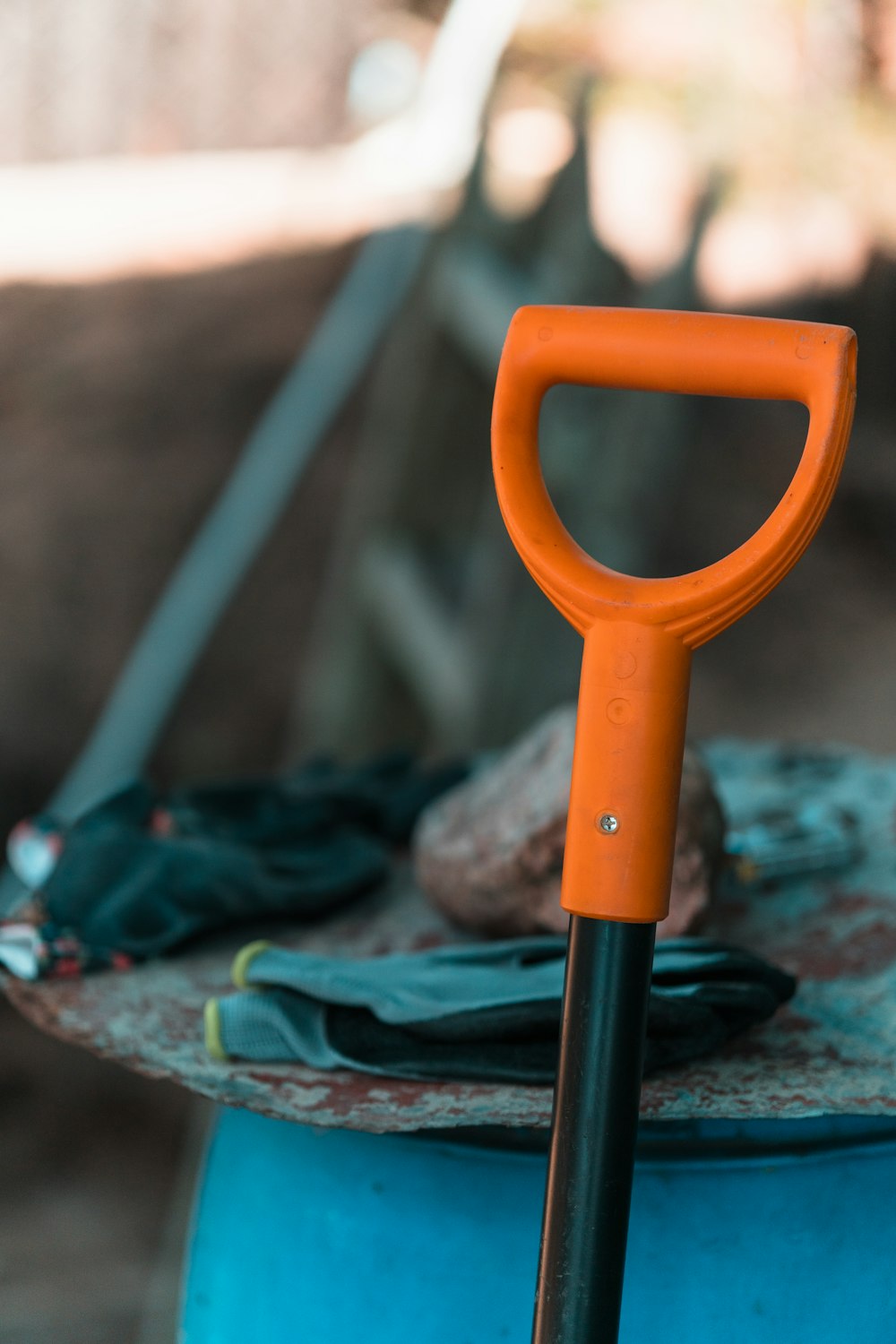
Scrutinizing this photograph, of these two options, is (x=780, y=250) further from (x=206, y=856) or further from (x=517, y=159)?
(x=206, y=856)

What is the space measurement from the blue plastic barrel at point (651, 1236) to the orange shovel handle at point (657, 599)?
241 millimetres

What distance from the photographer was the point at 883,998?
0.84 metres

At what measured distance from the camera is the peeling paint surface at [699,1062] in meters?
0.69

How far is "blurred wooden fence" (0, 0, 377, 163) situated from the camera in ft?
14.9

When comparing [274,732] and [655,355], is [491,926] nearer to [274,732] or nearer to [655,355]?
[655,355]

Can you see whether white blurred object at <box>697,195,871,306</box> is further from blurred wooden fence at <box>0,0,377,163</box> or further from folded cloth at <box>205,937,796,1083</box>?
blurred wooden fence at <box>0,0,377,163</box>

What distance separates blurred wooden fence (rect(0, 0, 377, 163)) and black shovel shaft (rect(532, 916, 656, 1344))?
475 cm

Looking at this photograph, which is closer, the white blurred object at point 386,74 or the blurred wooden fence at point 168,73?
the blurred wooden fence at point 168,73

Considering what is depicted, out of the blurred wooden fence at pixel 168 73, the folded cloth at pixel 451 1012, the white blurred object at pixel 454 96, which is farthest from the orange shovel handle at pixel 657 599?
the blurred wooden fence at pixel 168 73

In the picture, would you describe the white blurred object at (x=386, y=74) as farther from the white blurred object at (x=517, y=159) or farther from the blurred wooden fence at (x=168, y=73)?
the white blurred object at (x=517, y=159)

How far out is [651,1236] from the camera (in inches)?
29.3

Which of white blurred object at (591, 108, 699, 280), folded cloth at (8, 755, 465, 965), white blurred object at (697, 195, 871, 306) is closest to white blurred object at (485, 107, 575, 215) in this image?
white blurred object at (591, 108, 699, 280)

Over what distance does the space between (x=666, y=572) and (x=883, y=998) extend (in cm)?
190

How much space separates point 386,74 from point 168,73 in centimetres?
82
